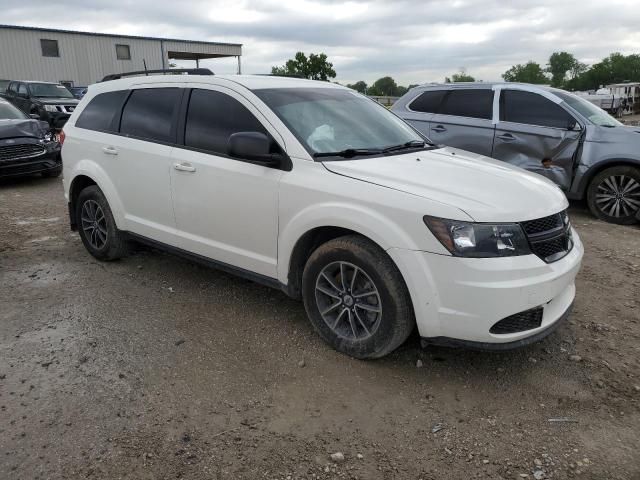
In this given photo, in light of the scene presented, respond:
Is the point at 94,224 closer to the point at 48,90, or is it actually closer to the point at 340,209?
the point at 340,209

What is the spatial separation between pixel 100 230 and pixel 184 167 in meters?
1.69

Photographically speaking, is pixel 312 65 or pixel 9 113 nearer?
pixel 9 113

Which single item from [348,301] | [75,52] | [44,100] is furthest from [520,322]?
[75,52]

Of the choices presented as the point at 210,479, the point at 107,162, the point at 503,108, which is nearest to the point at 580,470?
the point at 210,479

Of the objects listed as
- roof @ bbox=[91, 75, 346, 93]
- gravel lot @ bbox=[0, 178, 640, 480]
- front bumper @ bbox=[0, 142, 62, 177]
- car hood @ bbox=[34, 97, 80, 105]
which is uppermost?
roof @ bbox=[91, 75, 346, 93]

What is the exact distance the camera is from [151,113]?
14.9 ft

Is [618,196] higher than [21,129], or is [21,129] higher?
[21,129]

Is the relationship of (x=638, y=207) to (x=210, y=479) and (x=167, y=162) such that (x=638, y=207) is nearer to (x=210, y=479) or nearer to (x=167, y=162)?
(x=167, y=162)

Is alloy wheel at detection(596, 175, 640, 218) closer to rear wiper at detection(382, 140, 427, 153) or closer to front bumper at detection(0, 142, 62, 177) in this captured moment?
rear wiper at detection(382, 140, 427, 153)

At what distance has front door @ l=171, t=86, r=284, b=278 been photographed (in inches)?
144

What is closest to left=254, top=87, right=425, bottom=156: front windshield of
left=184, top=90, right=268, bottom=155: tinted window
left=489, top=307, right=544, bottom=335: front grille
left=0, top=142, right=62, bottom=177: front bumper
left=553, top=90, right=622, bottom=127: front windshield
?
left=184, top=90, right=268, bottom=155: tinted window

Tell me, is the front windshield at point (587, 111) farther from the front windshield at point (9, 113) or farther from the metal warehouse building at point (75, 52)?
the metal warehouse building at point (75, 52)

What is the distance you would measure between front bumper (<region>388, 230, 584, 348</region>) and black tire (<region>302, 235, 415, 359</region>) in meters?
0.10

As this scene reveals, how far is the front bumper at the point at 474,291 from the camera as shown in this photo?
2.84 metres
